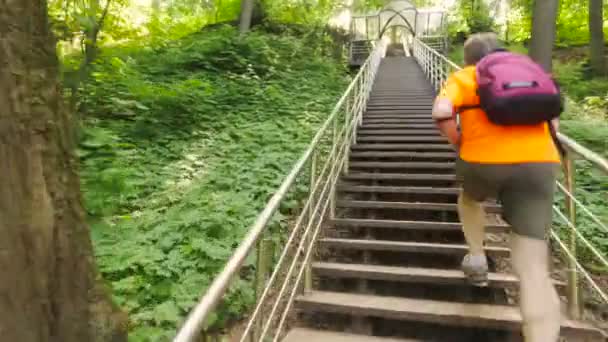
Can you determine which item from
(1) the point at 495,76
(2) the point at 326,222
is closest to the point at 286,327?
(2) the point at 326,222

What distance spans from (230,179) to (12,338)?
3.31 meters

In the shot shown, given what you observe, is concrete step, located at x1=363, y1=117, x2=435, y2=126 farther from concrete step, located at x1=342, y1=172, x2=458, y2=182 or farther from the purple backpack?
the purple backpack

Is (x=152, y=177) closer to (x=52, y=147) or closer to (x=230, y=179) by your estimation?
(x=230, y=179)

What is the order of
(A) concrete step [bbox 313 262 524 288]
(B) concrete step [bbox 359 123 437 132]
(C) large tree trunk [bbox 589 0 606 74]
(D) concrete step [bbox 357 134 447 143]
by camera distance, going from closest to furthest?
(A) concrete step [bbox 313 262 524 288] → (D) concrete step [bbox 357 134 447 143] → (B) concrete step [bbox 359 123 437 132] → (C) large tree trunk [bbox 589 0 606 74]

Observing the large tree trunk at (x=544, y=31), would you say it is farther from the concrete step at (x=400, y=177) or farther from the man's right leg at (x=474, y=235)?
the man's right leg at (x=474, y=235)

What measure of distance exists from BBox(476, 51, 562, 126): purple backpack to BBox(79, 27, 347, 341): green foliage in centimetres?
221

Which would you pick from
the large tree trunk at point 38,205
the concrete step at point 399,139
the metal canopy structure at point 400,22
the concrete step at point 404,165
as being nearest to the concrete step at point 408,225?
the concrete step at point 404,165

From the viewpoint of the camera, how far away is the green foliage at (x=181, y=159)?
2988 millimetres

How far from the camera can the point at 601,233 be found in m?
3.50

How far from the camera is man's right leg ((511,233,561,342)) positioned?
183 centimetres

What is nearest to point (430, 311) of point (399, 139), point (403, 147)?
point (403, 147)

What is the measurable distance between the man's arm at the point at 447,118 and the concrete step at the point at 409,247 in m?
1.22

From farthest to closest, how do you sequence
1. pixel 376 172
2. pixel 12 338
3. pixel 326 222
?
1. pixel 376 172
2. pixel 326 222
3. pixel 12 338

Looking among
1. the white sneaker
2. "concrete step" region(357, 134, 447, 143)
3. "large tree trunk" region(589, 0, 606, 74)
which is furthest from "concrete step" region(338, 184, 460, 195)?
"large tree trunk" region(589, 0, 606, 74)
